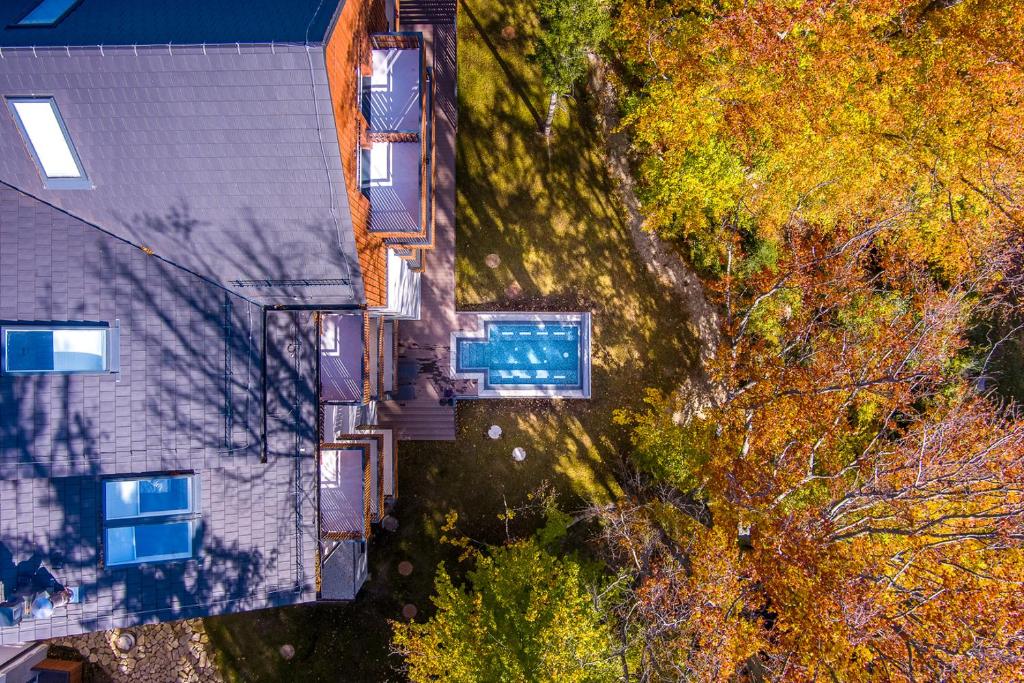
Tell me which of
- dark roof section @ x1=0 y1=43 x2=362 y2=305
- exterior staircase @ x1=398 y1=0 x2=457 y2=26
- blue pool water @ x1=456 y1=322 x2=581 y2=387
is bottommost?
blue pool water @ x1=456 y1=322 x2=581 y2=387

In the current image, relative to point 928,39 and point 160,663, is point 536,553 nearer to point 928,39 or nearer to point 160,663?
point 160,663

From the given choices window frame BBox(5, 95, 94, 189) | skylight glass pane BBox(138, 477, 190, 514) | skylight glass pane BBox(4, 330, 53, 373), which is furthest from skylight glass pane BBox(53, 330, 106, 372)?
window frame BBox(5, 95, 94, 189)

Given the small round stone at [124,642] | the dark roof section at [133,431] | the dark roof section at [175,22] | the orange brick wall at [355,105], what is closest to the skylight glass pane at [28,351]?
the dark roof section at [133,431]

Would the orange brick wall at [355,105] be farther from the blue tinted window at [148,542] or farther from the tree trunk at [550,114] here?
the blue tinted window at [148,542]

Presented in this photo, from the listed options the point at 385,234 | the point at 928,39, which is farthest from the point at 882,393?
the point at 385,234

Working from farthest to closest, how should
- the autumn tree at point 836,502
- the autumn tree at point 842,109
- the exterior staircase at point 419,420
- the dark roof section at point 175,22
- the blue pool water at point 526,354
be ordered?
the blue pool water at point 526,354
the exterior staircase at point 419,420
the autumn tree at point 842,109
the autumn tree at point 836,502
the dark roof section at point 175,22

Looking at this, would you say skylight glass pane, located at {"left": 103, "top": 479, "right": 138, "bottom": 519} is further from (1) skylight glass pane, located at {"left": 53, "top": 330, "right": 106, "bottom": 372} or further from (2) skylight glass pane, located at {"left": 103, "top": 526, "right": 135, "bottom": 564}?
(1) skylight glass pane, located at {"left": 53, "top": 330, "right": 106, "bottom": 372}
